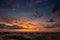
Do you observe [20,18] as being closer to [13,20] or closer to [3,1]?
[13,20]

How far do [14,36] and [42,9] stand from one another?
641 mm

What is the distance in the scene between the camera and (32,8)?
125 inches

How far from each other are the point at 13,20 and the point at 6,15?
0.14 metres

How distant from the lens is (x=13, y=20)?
10.5ft

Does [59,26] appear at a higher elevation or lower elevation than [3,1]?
lower

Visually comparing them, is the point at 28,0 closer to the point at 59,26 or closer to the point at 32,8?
the point at 32,8

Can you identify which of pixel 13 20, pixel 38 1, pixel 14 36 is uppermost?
pixel 38 1

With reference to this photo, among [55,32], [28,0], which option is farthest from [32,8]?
[55,32]

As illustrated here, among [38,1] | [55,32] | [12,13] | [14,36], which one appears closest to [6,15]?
[12,13]

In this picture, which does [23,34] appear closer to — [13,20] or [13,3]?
[13,20]

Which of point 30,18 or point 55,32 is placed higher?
point 30,18

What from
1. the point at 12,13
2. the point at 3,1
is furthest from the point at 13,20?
the point at 3,1

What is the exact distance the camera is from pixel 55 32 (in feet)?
10.3

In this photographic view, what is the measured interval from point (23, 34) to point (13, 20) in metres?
0.29
